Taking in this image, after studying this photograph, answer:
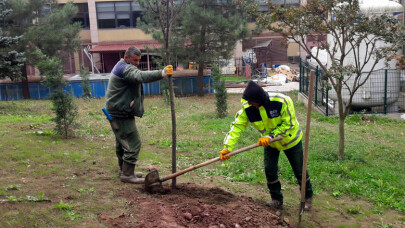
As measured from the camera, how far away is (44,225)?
4.36m

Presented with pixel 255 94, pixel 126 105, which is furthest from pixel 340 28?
pixel 126 105

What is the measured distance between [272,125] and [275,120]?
0.29 feet

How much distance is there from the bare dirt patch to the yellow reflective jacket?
0.77 m

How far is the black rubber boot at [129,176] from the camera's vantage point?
6.08 metres

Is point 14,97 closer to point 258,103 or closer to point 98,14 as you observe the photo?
point 98,14

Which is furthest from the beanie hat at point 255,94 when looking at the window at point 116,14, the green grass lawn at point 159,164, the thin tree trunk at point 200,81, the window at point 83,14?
the window at point 83,14

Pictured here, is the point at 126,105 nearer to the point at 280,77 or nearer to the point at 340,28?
the point at 340,28

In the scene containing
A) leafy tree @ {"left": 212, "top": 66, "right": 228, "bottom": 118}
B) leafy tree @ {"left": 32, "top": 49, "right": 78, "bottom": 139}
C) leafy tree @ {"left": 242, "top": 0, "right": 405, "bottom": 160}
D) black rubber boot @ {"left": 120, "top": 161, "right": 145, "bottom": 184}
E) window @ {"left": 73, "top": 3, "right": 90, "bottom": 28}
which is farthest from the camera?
window @ {"left": 73, "top": 3, "right": 90, "bottom": 28}

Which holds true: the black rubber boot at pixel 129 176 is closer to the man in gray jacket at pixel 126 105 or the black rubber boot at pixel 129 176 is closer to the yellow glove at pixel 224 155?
the man in gray jacket at pixel 126 105

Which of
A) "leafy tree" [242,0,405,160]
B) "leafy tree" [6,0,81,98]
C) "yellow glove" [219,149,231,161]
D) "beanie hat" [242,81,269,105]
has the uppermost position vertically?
"leafy tree" [6,0,81,98]

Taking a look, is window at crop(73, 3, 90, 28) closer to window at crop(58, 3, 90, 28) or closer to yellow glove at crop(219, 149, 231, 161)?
window at crop(58, 3, 90, 28)

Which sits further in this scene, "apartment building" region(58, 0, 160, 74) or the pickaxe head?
"apartment building" region(58, 0, 160, 74)

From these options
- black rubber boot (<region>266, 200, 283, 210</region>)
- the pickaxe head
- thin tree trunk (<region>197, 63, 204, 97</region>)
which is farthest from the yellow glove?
thin tree trunk (<region>197, 63, 204, 97</region>)

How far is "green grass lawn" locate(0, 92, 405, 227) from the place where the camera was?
5.03m
